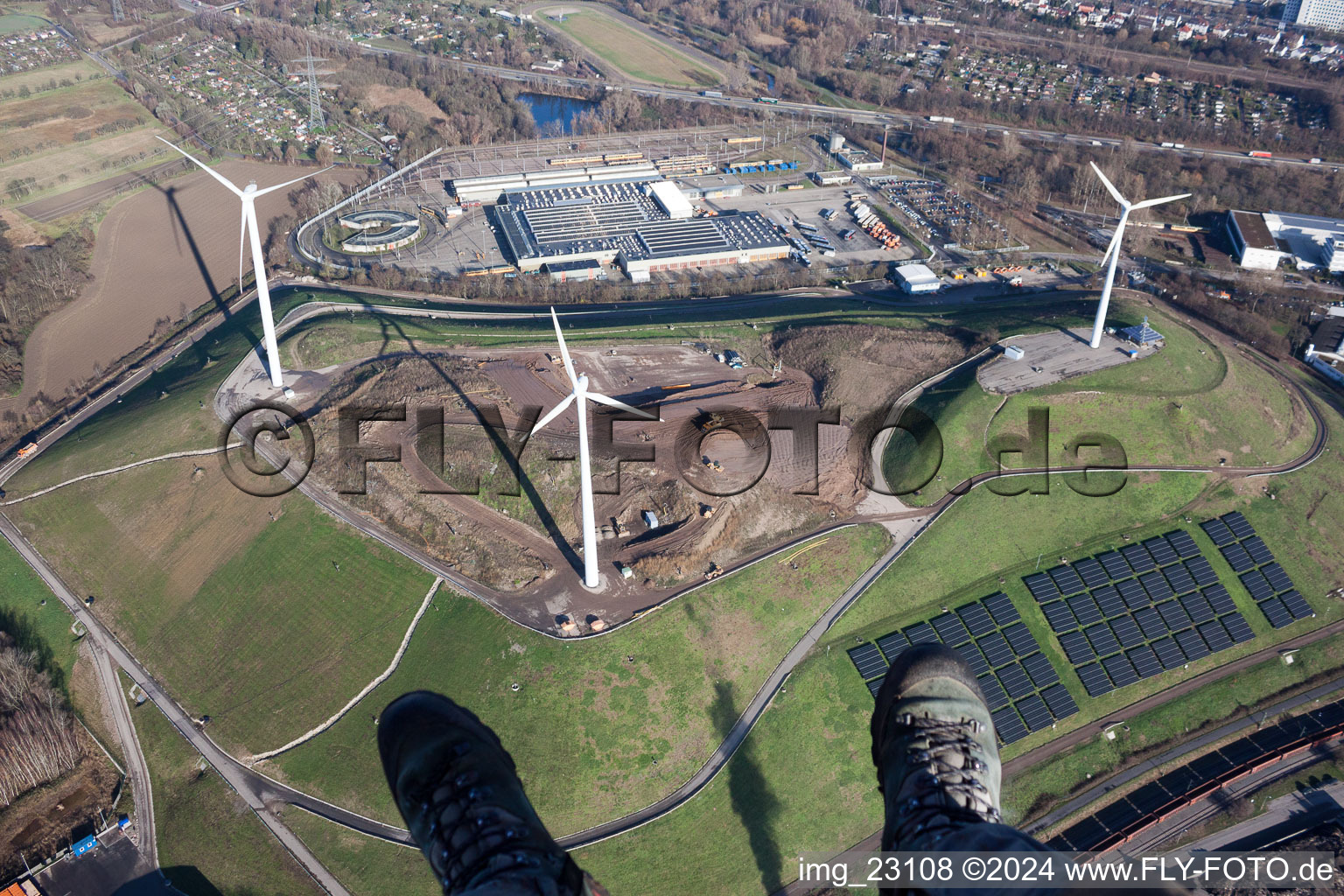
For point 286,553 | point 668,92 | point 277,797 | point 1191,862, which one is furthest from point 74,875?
point 668,92

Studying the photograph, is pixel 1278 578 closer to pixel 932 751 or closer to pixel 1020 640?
pixel 1020 640

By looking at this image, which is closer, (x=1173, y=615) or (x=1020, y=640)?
(x=1020, y=640)

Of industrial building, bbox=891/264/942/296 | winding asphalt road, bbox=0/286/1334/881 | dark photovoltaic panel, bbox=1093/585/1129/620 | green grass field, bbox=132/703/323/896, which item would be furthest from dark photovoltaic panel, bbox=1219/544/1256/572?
green grass field, bbox=132/703/323/896

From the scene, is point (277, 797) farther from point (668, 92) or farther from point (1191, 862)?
point (668, 92)

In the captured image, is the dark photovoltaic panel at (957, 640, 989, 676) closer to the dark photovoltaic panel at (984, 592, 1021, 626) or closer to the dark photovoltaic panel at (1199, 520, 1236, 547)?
the dark photovoltaic panel at (984, 592, 1021, 626)

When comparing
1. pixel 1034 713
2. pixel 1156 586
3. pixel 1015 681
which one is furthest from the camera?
pixel 1156 586

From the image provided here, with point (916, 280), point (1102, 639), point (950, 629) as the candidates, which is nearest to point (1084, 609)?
point (1102, 639)

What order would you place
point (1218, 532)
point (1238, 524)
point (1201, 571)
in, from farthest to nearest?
point (1238, 524) → point (1218, 532) → point (1201, 571)
